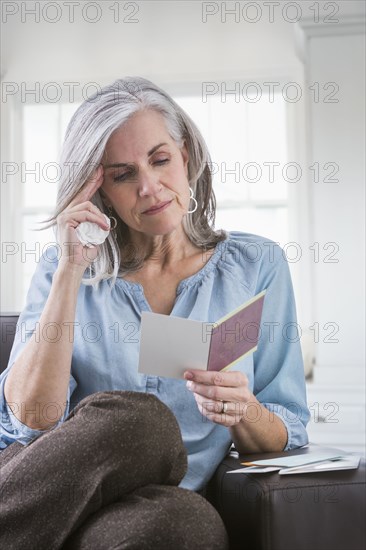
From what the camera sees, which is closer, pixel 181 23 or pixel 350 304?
pixel 350 304

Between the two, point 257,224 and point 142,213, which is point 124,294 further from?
point 257,224

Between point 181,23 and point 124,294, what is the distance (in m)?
3.16

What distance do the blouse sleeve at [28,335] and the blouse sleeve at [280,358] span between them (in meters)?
0.47

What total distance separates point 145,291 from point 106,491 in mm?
761

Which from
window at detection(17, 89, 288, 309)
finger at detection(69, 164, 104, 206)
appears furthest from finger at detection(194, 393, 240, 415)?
window at detection(17, 89, 288, 309)

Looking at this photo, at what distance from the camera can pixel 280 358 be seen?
2.06 metres

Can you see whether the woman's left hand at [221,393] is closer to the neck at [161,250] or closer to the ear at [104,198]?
the neck at [161,250]

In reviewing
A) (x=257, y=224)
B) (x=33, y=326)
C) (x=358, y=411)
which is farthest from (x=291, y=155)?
(x=33, y=326)

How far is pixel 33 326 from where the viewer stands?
2.05 metres

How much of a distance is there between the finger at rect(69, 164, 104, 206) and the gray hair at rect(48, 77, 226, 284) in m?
0.01

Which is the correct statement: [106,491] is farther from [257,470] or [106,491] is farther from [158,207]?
[158,207]

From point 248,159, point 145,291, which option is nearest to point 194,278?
point 145,291

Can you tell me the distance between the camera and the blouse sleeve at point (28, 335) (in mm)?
1893

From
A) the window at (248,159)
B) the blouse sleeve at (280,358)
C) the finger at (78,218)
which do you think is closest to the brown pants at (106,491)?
the blouse sleeve at (280,358)
